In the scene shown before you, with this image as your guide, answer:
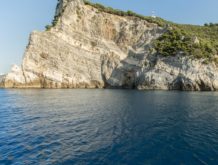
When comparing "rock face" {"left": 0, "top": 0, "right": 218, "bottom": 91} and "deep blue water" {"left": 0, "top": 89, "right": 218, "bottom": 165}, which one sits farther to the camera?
"rock face" {"left": 0, "top": 0, "right": 218, "bottom": 91}

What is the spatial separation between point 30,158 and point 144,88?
6294 centimetres

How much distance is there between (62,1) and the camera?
93875mm

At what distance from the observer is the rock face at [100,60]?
70062mm

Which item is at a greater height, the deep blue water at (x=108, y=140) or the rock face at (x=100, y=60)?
the rock face at (x=100, y=60)

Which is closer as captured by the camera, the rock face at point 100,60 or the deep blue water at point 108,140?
the deep blue water at point 108,140

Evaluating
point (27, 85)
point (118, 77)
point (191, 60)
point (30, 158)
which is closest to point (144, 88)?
point (118, 77)

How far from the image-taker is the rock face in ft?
230

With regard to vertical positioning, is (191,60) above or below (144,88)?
above

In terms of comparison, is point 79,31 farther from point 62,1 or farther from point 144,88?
point 144,88

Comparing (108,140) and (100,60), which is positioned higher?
(100,60)

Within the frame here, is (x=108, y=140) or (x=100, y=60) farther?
(x=100, y=60)

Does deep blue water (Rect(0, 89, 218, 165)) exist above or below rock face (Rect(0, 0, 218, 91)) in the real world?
below

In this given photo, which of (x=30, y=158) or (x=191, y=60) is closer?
(x=30, y=158)

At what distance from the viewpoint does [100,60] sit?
82.7 m
